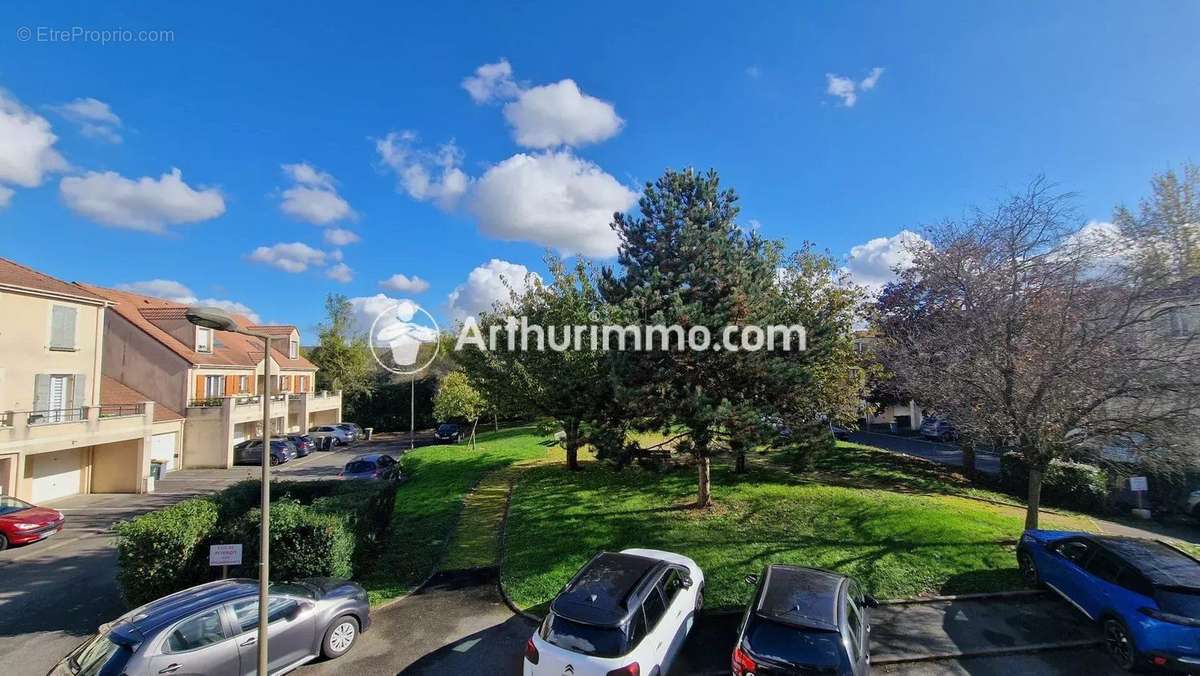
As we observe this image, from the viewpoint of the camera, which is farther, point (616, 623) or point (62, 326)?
point (62, 326)

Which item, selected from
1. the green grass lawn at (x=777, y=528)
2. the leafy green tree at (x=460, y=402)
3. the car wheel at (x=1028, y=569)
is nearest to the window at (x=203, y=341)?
the leafy green tree at (x=460, y=402)

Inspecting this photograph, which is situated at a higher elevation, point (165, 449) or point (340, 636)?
point (165, 449)

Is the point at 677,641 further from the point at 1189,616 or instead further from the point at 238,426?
the point at 238,426

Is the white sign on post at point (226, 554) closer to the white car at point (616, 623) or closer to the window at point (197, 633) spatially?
the window at point (197, 633)

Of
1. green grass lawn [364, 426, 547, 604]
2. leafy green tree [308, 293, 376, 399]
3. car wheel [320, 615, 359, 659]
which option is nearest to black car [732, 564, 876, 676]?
car wheel [320, 615, 359, 659]

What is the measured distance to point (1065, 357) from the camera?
394 inches

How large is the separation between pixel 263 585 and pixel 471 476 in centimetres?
1395

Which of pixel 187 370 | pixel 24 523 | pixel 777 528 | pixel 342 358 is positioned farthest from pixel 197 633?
pixel 342 358

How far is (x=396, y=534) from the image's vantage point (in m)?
14.0

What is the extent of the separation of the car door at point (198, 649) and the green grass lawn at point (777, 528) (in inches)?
175

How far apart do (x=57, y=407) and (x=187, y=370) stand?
637 centimetres

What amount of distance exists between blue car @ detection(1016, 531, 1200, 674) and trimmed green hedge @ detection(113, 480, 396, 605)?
12867 mm

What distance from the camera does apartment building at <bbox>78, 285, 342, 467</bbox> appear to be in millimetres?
25984

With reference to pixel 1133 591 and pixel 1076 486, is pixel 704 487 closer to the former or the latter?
pixel 1133 591
